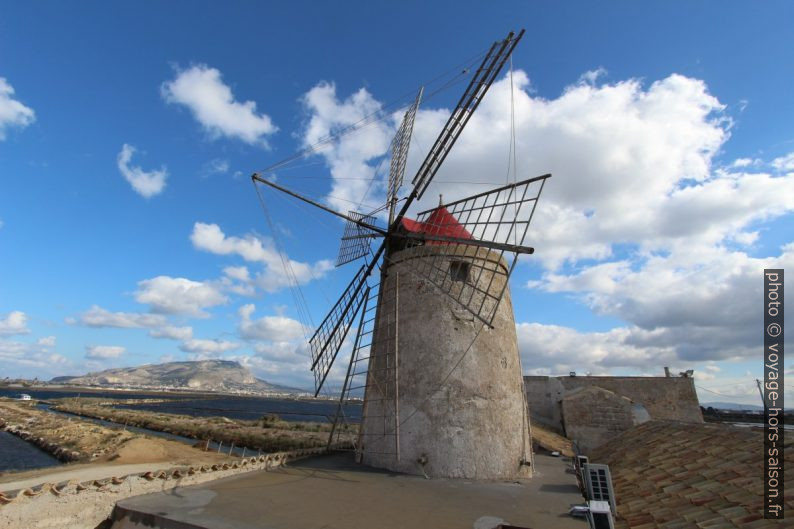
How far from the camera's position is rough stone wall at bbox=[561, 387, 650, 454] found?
61.1 ft

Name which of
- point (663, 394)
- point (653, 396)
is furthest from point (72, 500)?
point (663, 394)

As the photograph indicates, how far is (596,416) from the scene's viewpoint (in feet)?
63.2

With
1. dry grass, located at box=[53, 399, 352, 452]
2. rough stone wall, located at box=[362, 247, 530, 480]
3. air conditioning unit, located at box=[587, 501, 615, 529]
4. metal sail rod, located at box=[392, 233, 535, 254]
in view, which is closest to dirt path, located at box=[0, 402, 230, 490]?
dry grass, located at box=[53, 399, 352, 452]

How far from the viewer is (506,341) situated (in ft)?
Answer: 38.6

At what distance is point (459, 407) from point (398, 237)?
19.2 feet

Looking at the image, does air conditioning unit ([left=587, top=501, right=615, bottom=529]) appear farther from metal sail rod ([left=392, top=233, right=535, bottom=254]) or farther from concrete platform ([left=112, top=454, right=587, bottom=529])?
metal sail rod ([left=392, top=233, right=535, bottom=254])

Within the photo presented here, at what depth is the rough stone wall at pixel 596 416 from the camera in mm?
18625

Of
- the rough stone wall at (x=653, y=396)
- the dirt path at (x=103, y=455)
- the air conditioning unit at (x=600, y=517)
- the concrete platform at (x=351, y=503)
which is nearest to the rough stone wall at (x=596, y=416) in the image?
the rough stone wall at (x=653, y=396)

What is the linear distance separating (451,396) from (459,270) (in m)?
3.70

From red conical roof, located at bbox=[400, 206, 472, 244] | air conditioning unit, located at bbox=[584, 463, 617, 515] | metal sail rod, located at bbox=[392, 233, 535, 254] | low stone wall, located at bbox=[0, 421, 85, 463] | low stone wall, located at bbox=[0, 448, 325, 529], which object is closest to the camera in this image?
low stone wall, located at bbox=[0, 448, 325, 529]

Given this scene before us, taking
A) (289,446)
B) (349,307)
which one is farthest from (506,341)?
(289,446)

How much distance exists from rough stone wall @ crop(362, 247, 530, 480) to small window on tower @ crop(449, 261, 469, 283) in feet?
1.07

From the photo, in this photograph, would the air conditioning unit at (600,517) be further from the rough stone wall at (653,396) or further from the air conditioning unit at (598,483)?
the rough stone wall at (653,396)

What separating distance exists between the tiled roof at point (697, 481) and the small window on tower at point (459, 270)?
6333 millimetres
